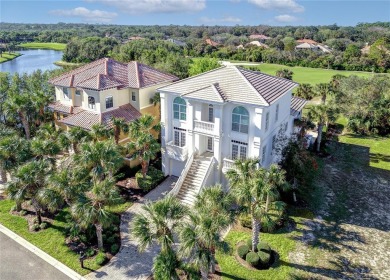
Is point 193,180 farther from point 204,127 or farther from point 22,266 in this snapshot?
point 22,266

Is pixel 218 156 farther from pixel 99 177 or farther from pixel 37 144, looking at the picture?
pixel 37 144

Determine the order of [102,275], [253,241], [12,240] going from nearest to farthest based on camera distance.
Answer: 1. [102,275]
2. [253,241]
3. [12,240]

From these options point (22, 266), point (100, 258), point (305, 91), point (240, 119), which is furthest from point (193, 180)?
point (305, 91)

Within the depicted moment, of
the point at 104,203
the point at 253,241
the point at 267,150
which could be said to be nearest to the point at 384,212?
the point at 267,150

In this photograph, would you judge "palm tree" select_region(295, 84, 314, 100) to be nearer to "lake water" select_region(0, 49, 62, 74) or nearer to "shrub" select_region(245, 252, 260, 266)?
"shrub" select_region(245, 252, 260, 266)

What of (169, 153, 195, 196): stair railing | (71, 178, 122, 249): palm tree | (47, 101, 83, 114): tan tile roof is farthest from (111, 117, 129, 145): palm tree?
(71, 178, 122, 249): palm tree

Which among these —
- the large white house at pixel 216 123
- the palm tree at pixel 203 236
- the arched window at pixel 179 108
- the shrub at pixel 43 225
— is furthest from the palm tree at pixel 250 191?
the shrub at pixel 43 225
